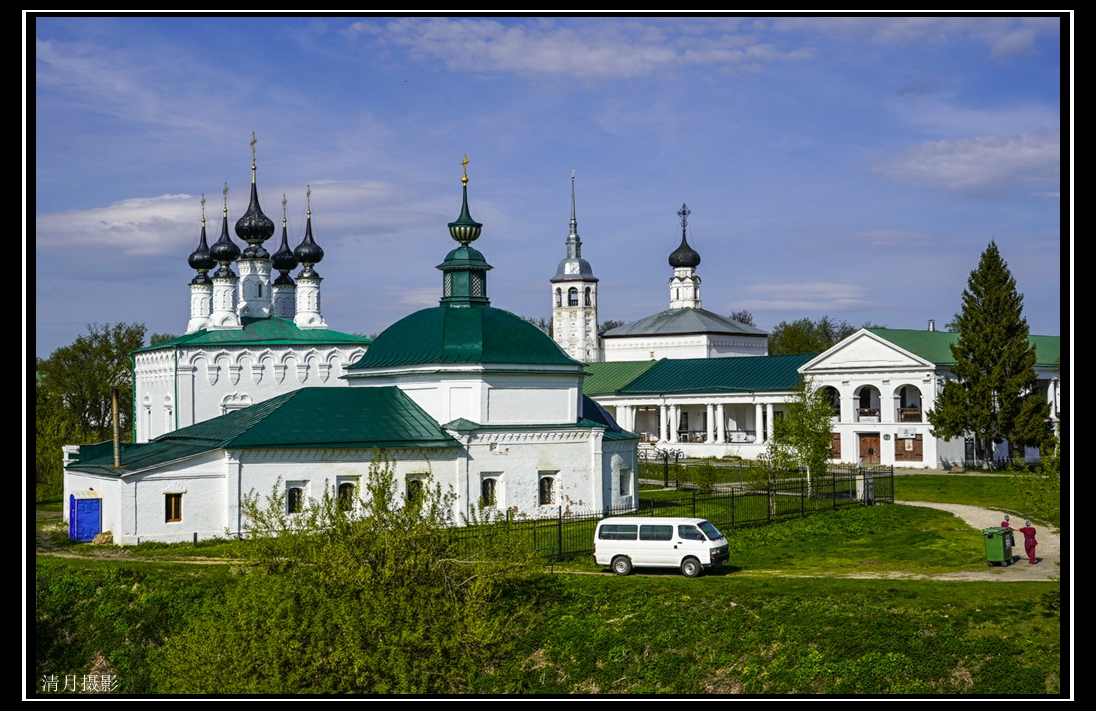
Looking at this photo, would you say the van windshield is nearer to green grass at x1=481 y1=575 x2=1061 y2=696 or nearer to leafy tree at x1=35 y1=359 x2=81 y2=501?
green grass at x1=481 y1=575 x2=1061 y2=696

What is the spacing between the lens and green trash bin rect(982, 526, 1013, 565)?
2588cm

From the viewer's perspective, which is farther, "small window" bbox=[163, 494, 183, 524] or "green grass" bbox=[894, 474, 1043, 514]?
"green grass" bbox=[894, 474, 1043, 514]

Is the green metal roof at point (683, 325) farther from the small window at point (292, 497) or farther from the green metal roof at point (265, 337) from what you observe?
the small window at point (292, 497)

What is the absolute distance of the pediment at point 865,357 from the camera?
5312 cm

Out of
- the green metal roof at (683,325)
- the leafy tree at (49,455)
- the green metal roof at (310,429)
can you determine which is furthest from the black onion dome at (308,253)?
the green metal roof at (683,325)

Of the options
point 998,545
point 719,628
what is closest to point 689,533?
point 719,628

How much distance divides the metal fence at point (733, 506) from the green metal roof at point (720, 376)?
15778mm

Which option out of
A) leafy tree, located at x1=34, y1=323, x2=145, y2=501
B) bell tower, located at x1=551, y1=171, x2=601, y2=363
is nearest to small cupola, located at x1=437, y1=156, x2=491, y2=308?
leafy tree, located at x1=34, y1=323, x2=145, y2=501

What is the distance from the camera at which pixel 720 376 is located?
62938 millimetres

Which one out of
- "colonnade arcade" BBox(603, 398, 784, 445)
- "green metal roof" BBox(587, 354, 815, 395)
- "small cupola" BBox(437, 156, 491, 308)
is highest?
"small cupola" BBox(437, 156, 491, 308)

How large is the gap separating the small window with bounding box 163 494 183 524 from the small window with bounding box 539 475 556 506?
32.7 ft

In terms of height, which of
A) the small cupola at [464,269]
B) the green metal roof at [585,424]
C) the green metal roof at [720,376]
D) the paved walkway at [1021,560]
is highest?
the small cupola at [464,269]

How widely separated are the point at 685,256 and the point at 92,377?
4082 cm
